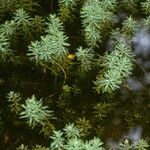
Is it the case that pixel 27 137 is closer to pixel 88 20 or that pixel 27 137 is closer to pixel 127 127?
pixel 127 127

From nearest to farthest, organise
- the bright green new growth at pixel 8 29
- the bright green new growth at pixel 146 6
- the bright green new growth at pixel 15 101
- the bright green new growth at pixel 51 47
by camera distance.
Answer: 1. the bright green new growth at pixel 15 101
2. the bright green new growth at pixel 51 47
3. the bright green new growth at pixel 8 29
4. the bright green new growth at pixel 146 6

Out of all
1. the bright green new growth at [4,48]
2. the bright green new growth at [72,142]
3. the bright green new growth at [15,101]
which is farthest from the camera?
the bright green new growth at [4,48]

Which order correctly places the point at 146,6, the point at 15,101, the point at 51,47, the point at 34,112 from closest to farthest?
the point at 34,112 < the point at 15,101 < the point at 51,47 < the point at 146,6

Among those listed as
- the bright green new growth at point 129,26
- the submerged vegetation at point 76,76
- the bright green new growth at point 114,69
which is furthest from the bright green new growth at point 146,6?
the bright green new growth at point 114,69

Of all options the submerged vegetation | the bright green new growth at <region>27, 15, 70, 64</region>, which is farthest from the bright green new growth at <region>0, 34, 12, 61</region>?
the bright green new growth at <region>27, 15, 70, 64</region>

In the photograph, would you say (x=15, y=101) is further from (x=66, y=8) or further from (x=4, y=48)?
(x=66, y=8)

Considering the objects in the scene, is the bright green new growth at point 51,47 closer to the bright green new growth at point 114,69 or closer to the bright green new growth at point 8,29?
the bright green new growth at point 8,29

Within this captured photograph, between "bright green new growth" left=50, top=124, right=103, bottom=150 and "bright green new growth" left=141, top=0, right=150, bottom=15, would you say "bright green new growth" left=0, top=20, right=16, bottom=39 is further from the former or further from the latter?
"bright green new growth" left=141, top=0, right=150, bottom=15

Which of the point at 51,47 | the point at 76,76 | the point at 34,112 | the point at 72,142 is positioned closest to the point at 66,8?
the point at 51,47

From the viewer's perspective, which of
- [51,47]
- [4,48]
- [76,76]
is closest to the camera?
[51,47]
